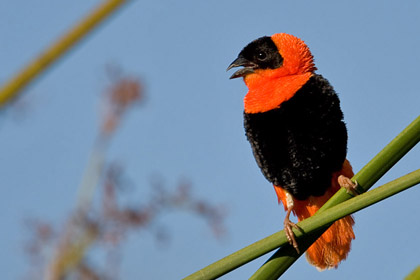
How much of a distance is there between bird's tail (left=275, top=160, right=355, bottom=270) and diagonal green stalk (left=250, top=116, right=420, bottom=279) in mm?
1584

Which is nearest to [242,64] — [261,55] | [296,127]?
[261,55]

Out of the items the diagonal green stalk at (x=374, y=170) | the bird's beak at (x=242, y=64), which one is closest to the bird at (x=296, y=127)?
the bird's beak at (x=242, y=64)

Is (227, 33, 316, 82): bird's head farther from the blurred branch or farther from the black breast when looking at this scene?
the blurred branch

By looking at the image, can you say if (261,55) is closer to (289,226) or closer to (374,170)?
(289,226)

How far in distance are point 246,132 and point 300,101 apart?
25cm

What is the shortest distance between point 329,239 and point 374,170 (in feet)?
5.62

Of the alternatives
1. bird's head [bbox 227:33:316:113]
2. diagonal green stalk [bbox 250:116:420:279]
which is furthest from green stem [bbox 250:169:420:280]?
bird's head [bbox 227:33:316:113]

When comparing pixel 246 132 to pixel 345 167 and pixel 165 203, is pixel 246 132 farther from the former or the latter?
pixel 165 203

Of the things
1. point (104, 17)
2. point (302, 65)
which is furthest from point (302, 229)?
point (302, 65)

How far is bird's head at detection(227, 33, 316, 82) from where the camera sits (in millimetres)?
2500

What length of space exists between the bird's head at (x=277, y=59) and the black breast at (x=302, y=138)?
0.38ft

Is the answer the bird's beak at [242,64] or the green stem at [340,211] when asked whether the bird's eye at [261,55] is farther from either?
the green stem at [340,211]

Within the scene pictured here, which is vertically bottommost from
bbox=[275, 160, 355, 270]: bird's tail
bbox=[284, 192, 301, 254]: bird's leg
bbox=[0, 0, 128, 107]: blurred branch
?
bbox=[275, 160, 355, 270]: bird's tail

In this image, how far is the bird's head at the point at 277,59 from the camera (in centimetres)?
250
